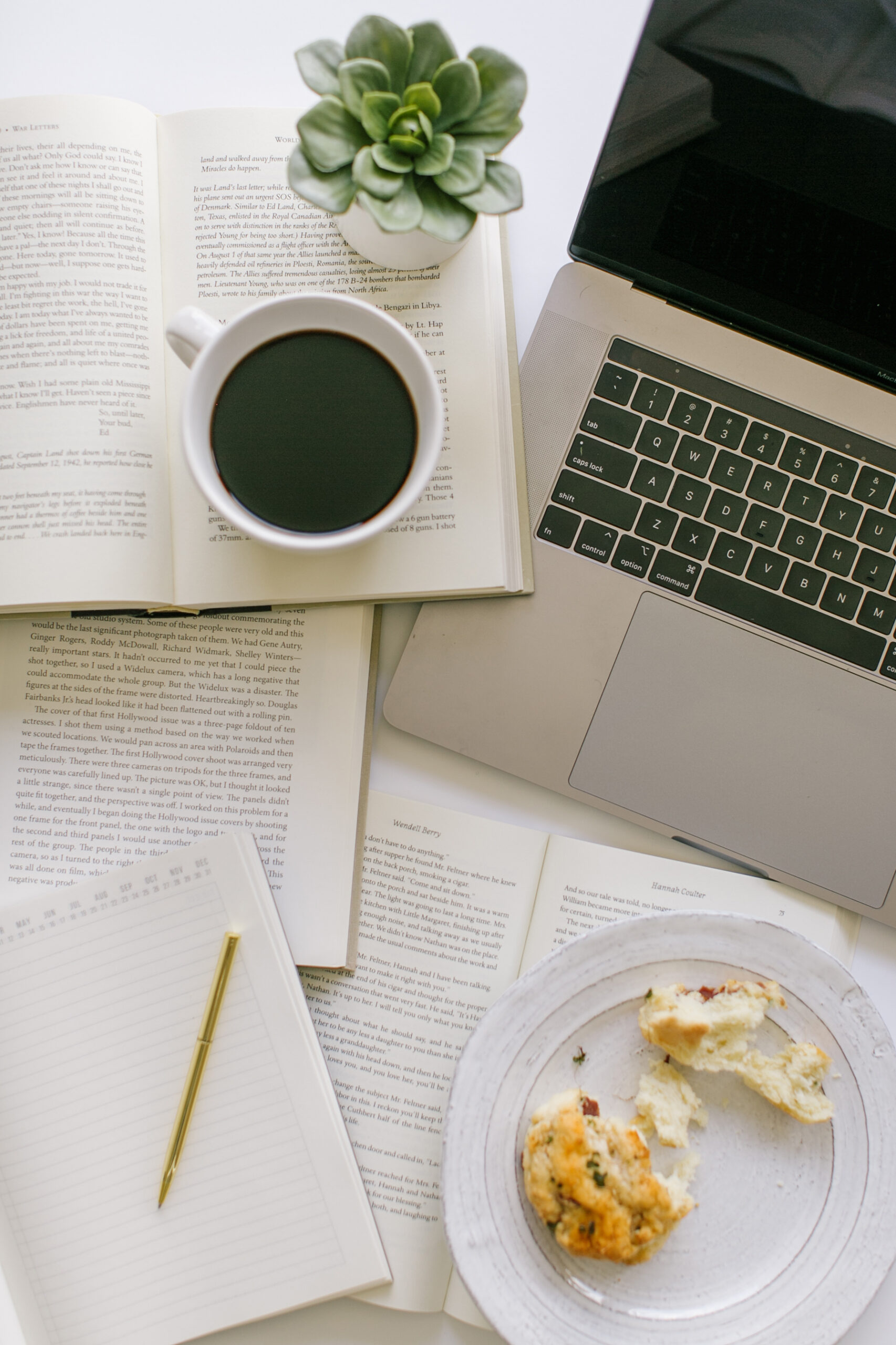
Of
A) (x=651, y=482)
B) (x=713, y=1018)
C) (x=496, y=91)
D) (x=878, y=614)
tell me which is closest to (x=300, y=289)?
(x=496, y=91)

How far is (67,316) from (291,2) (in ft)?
1.15

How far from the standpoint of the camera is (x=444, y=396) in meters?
0.69

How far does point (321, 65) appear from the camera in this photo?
58 cm

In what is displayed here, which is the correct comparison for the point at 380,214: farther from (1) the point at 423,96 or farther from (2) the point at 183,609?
(2) the point at 183,609

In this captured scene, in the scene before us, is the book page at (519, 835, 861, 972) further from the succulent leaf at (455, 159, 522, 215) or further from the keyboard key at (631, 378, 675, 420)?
the succulent leaf at (455, 159, 522, 215)

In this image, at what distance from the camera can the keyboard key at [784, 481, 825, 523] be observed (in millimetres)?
705

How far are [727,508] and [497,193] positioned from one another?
11.2 inches

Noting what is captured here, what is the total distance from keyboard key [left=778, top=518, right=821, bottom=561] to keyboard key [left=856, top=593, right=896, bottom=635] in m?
0.06

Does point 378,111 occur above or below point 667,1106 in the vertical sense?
above

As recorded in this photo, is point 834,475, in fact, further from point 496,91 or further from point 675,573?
point 496,91

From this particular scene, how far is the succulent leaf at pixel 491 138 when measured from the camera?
0.58 metres

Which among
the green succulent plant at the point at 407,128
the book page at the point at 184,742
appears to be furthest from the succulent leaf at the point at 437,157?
the book page at the point at 184,742

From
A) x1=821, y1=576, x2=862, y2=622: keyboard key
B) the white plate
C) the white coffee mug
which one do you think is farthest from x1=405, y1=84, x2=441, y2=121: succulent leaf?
the white plate

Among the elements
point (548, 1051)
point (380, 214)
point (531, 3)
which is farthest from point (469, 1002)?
point (531, 3)
